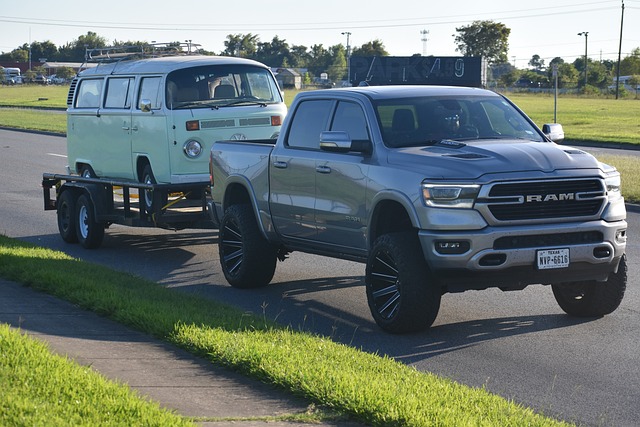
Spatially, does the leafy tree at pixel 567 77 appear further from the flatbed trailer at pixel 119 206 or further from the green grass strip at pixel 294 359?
the green grass strip at pixel 294 359

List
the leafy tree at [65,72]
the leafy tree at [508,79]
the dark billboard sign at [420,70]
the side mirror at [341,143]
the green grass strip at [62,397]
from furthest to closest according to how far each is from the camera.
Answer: the leafy tree at [65,72]
the leafy tree at [508,79]
the dark billboard sign at [420,70]
the side mirror at [341,143]
the green grass strip at [62,397]

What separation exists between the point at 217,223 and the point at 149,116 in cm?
287

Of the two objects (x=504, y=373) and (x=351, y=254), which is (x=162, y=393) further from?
(x=351, y=254)

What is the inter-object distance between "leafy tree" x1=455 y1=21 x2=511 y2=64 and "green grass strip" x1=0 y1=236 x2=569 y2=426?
473ft

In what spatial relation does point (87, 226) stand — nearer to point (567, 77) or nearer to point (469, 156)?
point (469, 156)

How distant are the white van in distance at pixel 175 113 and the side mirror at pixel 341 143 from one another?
15.6ft

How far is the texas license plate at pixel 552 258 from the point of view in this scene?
8.98m

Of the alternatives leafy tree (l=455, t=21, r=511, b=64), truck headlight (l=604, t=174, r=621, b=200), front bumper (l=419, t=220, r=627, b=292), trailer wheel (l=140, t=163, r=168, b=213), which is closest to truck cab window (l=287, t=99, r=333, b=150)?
front bumper (l=419, t=220, r=627, b=292)

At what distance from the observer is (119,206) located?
1516 cm

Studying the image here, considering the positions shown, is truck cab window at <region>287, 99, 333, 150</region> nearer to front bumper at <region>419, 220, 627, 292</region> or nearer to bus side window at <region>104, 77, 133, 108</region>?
front bumper at <region>419, 220, 627, 292</region>

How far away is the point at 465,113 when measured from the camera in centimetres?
1048

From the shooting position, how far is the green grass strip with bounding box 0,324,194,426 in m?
6.12

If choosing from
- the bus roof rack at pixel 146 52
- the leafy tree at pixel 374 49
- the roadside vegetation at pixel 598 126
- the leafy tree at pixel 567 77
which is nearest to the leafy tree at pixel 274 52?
the leafy tree at pixel 374 49

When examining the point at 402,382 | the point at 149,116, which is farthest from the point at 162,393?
the point at 149,116
